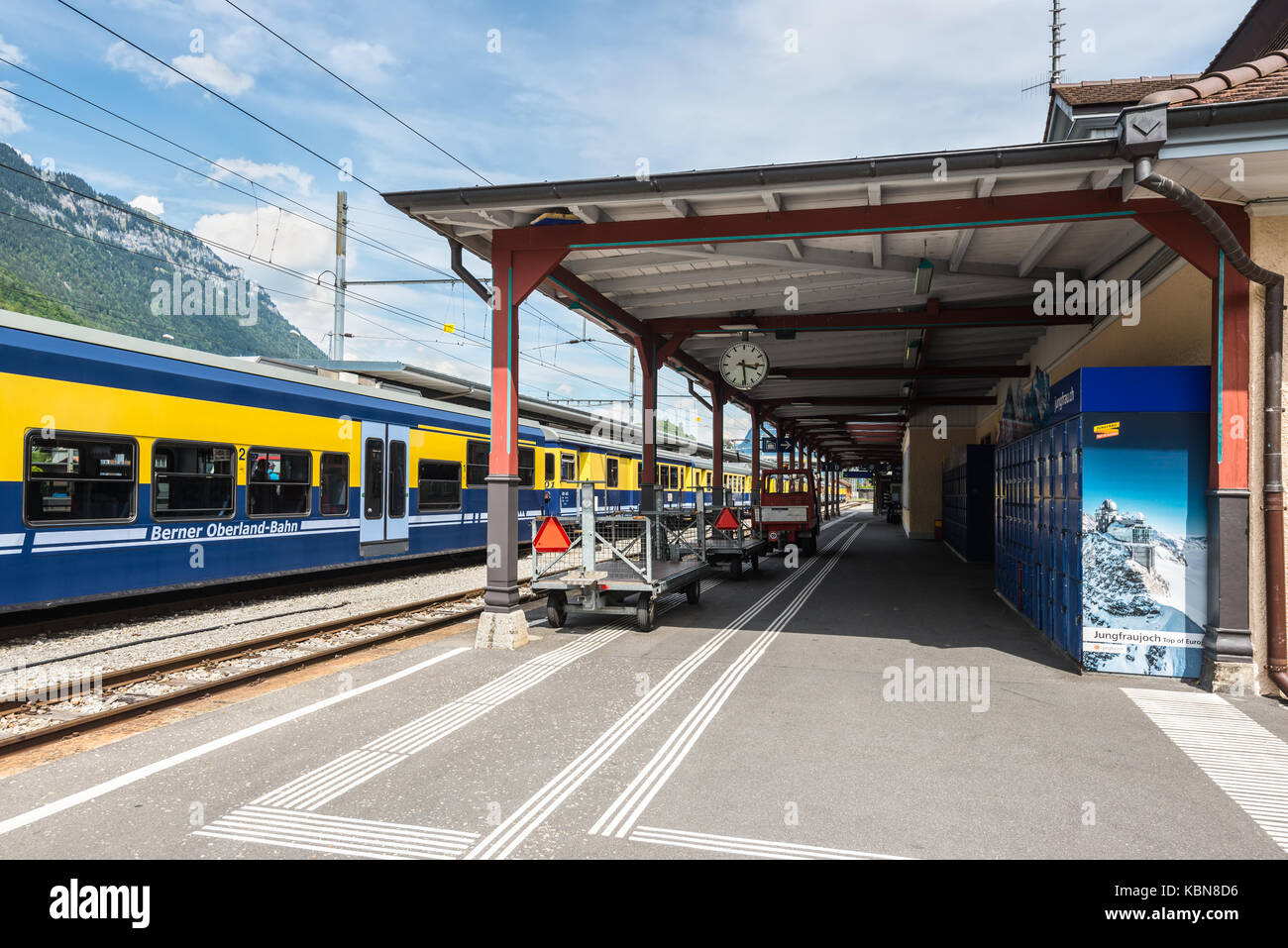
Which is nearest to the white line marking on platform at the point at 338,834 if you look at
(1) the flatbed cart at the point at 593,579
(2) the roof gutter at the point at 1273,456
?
(1) the flatbed cart at the point at 593,579

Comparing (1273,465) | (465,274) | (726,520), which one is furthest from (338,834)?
(726,520)

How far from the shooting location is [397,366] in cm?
1838

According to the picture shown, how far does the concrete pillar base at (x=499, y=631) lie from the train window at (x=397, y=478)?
17.9 feet

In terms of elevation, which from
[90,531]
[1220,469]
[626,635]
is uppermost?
[1220,469]

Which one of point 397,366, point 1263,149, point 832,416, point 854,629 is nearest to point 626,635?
point 854,629

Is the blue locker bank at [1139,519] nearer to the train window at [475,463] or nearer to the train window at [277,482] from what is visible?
the train window at [277,482]

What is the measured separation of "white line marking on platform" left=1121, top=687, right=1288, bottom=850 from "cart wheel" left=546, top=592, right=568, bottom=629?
6.13m

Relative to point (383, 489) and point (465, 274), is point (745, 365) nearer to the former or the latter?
point (465, 274)

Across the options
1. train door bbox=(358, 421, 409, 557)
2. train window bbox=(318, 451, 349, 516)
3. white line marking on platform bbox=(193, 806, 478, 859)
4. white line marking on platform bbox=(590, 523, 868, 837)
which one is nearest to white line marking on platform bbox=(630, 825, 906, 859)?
white line marking on platform bbox=(590, 523, 868, 837)

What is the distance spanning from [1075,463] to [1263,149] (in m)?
2.99

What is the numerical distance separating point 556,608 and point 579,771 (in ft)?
16.1

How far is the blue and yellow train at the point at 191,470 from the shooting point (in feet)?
24.8
